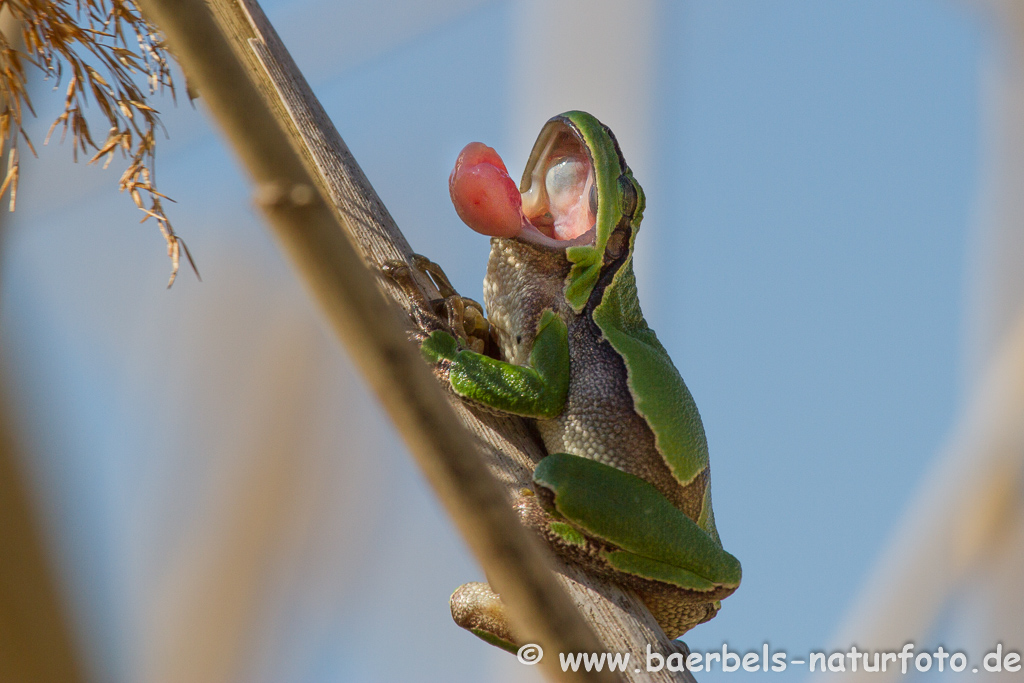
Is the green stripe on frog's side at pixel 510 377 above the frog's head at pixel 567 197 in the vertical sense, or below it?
below

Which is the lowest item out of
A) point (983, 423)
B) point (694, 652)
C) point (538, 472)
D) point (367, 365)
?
point (983, 423)

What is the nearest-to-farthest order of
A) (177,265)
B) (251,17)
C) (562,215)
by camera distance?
(177,265)
(251,17)
(562,215)

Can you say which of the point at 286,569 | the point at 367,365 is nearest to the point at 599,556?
the point at 286,569

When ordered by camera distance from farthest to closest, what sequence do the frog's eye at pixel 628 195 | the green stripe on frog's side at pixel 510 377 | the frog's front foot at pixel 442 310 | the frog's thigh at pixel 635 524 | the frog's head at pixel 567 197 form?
1. the frog's eye at pixel 628 195
2. the frog's head at pixel 567 197
3. the green stripe on frog's side at pixel 510 377
4. the frog's front foot at pixel 442 310
5. the frog's thigh at pixel 635 524

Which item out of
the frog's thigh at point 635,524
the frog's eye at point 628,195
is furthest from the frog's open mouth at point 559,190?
the frog's thigh at point 635,524

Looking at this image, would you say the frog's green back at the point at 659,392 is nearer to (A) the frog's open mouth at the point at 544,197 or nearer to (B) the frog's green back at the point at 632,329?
(B) the frog's green back at the point at 632,329

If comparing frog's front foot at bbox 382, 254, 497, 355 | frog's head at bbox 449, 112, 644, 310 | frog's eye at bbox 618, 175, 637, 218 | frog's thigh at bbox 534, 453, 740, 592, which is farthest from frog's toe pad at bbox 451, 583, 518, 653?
frog's eye at bbox 618, 175, 637, 218

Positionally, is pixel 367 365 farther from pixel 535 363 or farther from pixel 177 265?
pixel 535 363
